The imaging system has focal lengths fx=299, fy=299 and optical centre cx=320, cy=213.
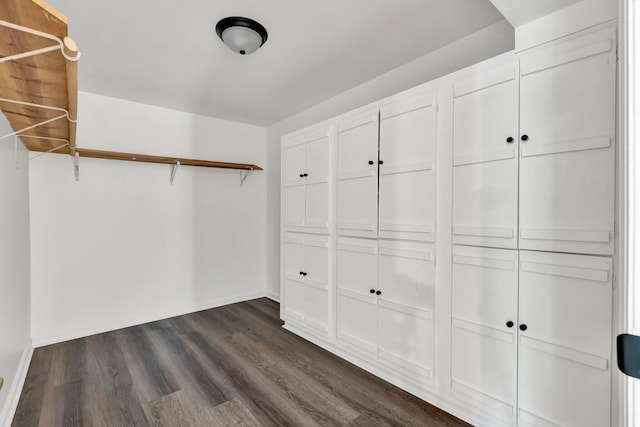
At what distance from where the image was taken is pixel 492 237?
1.68 m

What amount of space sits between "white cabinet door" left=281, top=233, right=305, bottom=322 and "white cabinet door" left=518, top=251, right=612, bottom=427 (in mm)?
1960

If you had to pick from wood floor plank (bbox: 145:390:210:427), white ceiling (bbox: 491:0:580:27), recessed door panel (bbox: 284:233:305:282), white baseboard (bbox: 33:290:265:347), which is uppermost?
white ceiling (bbox: 491:0:580:27)

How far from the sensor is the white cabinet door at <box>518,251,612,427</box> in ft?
4.41

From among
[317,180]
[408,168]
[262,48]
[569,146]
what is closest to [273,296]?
[317,180]

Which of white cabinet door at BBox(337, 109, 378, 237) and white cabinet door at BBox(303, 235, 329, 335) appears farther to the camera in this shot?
white cabinet door at BBox(303, 235, 329, 335)

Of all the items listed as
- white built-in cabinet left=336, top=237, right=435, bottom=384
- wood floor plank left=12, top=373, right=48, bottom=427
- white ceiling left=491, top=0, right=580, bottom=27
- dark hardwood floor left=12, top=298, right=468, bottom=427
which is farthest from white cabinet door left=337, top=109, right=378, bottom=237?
wood floor plank left=12, top=373, right=48, bottom=427

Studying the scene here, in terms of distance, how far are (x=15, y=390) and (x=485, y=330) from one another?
3.05 m

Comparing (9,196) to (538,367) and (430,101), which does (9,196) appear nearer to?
(430,101)

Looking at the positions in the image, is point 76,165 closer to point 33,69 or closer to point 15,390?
point 15,390

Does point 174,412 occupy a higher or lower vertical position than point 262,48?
lower

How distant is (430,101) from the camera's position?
1968mm

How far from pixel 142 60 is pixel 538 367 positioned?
135 inches

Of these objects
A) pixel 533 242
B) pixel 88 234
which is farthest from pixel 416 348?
pixel 88 234

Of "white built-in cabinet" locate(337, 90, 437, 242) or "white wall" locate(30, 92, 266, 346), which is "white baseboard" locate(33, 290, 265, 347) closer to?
"white wall" locate(30, 92, 266, 346)
